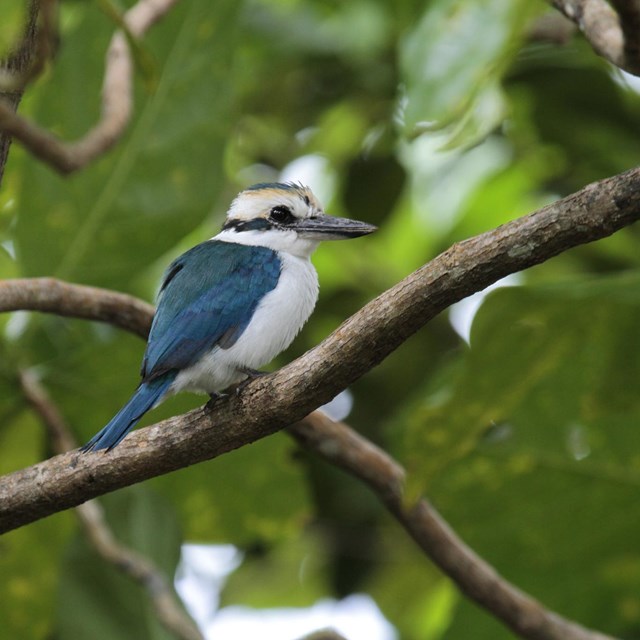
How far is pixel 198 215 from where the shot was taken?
12.3ft

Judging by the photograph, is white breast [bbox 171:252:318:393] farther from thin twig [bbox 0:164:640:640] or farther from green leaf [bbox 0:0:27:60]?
green leaf [bbox 0:0:27:60]

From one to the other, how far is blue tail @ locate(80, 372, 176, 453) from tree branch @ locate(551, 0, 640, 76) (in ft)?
4.62

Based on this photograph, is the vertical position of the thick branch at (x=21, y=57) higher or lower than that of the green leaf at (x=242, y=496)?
higher

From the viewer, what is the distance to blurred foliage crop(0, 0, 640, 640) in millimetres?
3234

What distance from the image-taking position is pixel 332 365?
7.72 feet

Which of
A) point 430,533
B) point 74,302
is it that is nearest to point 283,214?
point 74,302

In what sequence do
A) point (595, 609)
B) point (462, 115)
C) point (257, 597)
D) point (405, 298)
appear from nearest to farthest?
1. point (405, 298)
2. point (462, 115)
3. point (595, 609)
4. point (257, 597)

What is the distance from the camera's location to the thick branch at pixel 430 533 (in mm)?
3338

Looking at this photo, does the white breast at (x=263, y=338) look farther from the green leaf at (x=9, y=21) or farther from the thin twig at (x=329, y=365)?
the green leaf at (x=9, y=21)

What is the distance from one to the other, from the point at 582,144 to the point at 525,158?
489mm

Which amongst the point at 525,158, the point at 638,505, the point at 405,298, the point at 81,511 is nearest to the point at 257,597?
the point at 81,511

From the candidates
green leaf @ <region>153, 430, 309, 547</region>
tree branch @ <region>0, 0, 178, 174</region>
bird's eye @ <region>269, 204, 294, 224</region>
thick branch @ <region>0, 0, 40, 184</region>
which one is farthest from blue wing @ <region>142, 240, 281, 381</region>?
thick branch @ <region>0, 0, 40, 184</region>

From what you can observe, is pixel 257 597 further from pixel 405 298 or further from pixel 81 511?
pixel 405 298

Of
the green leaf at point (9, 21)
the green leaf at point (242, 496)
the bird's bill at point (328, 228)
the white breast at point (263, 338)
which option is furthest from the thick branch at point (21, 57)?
the green leaf at point (242, 496)
